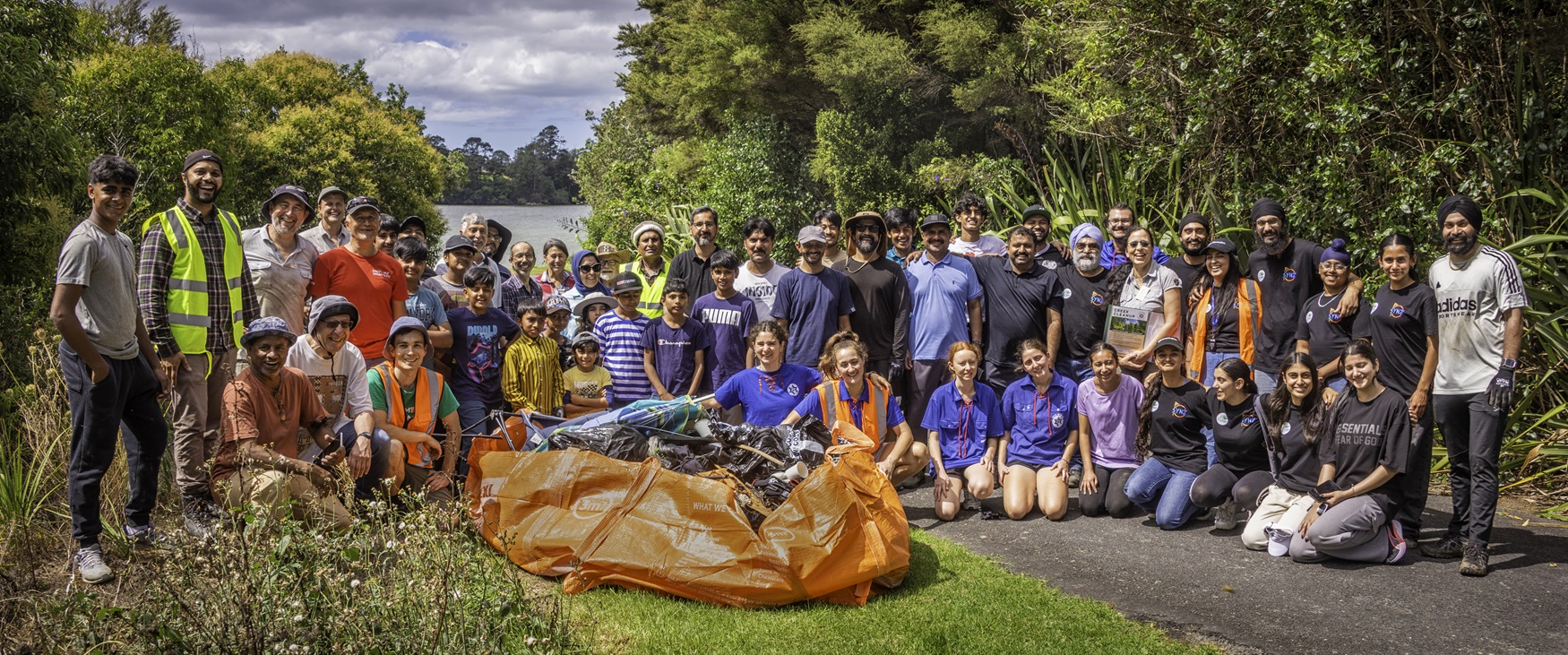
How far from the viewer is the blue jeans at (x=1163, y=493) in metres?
6.67

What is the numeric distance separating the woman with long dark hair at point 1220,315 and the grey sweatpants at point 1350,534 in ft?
5.19

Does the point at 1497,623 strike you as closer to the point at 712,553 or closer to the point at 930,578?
the point at 930,578

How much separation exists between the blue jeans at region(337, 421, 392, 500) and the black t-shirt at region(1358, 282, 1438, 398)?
5934 millimetres

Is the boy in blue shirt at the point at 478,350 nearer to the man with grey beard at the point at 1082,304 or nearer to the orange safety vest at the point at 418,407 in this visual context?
the orange safety vest at the point at 418,407

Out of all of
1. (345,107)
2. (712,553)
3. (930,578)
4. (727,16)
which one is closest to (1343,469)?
(930,578)

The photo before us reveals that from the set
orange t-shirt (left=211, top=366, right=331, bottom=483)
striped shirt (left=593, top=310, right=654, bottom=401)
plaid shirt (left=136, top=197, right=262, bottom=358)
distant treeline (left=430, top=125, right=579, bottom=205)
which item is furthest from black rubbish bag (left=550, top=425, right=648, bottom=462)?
distant treeline (left=430, top=125, right=579, bottom=205)

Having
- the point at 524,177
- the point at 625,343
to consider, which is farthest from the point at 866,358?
the point at 524,177

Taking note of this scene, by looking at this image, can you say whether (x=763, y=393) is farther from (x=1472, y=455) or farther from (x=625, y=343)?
(x=1472, y=455)

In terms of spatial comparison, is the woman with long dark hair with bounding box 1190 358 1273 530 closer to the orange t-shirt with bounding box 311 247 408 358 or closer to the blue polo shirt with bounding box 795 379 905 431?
the blue polo shirt with bounding box 795 379 905 431

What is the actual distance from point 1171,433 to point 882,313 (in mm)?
2216

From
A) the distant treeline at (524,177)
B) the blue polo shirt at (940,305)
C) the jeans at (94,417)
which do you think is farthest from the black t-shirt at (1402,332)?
the distant treeline at (524,177)

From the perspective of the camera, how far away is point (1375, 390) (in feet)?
19.7

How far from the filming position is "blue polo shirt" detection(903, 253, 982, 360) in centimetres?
790

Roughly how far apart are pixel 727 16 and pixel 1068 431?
13931 mm
